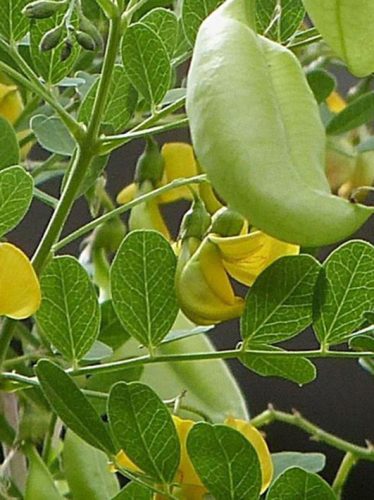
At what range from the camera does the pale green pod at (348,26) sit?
0.28m

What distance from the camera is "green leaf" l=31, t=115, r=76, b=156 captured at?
469 millimetres

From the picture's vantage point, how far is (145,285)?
395 mm

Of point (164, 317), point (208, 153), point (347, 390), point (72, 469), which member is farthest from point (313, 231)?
point (347, 390)

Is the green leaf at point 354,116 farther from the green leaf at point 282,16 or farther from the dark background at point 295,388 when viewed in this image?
the dark background at point 295,388

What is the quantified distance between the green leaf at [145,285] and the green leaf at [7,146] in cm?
8

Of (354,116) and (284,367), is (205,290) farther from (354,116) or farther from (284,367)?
(354,116)

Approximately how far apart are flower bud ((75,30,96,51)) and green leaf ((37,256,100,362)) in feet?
0.28

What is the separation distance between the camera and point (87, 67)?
1.85 feet

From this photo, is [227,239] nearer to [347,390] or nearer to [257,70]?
[257,70]

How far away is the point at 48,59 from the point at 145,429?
0.50 ft

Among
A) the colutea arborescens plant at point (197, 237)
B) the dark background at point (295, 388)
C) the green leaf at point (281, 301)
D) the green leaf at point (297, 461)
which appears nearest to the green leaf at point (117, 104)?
the colutea arborescens plant at point (197, 237)

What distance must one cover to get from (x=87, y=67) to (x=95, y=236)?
0.10 meters

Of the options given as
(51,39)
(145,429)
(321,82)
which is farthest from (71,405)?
(321,82)

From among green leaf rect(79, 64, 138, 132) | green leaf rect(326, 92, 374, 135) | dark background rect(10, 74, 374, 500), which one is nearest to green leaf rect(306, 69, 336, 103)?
green leaf rect(326, 92, 374, 135)
